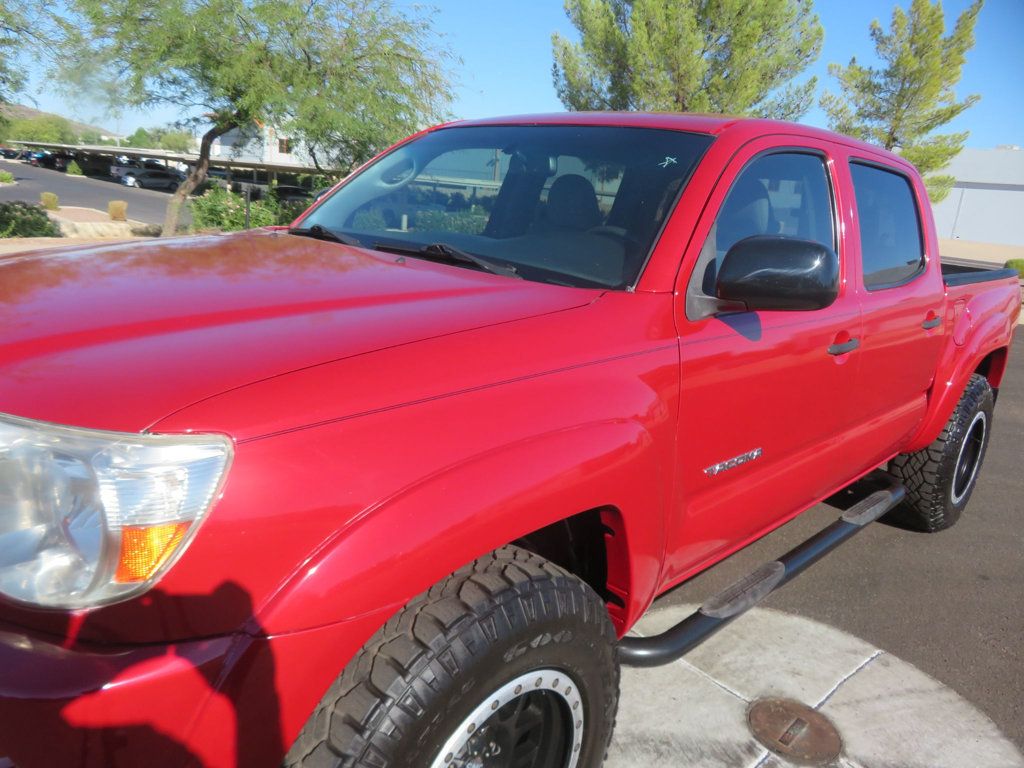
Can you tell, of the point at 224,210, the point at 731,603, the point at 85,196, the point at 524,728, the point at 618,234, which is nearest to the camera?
the point at 524,728

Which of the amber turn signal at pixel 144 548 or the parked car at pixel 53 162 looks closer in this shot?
the amber turn signal at pixel 144 548

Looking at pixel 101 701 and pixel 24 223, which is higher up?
pixel 101 701

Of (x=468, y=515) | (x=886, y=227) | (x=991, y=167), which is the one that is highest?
(x=991, y=167)

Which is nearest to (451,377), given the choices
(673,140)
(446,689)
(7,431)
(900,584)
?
(446,689)

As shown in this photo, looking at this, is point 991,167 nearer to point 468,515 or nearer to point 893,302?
point 893,302

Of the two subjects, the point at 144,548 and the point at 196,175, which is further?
the point at 196,175

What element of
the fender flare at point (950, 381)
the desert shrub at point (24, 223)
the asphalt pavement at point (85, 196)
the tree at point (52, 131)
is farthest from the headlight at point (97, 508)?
the tree at point (52, 131)

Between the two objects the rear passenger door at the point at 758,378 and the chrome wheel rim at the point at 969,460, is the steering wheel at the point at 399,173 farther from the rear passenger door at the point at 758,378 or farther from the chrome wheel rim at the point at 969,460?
the chrome wheel rim at the point at 969,460

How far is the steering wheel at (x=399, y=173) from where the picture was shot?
308 centimetres

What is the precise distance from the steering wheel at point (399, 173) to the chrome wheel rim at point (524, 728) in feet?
6.52

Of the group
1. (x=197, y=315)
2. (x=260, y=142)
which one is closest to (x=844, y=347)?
(x=197, y=315)

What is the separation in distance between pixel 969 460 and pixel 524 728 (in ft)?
12.2

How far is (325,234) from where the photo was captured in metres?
2.78

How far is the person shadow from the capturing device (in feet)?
3.97
